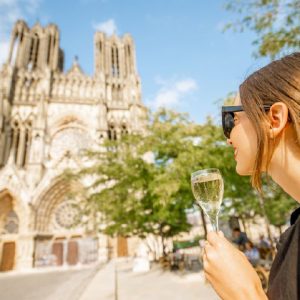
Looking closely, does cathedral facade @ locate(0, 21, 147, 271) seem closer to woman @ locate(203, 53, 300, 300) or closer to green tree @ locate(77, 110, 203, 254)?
green tree @ locate(77, 110, 203, 254)

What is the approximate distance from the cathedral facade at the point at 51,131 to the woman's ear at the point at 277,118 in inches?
560

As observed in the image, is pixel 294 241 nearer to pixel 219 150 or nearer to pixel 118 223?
pixel 219 150

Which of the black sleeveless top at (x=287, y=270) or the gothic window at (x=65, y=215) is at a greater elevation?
the gothic window at (x=65, y=215)

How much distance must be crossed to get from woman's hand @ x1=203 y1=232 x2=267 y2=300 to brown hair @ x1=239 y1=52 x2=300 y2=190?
29cm

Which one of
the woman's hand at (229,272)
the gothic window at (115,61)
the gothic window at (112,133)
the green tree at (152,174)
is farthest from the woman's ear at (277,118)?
the gothic window at (115,61)

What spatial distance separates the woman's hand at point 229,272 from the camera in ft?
2.46

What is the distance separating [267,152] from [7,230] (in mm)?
23507

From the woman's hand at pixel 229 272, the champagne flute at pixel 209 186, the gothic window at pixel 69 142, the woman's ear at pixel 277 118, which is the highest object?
the gothic window at pixel 69 142

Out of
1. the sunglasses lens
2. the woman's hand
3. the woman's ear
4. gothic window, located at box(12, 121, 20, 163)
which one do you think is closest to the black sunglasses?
the sunglasses lens

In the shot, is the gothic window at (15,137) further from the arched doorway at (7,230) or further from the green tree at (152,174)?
the green tree at (152,174)

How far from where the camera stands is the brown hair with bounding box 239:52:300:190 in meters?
0.80

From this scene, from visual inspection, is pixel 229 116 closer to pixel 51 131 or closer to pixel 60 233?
pixel 60 233

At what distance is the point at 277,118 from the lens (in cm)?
84

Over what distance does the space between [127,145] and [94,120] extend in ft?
57.4
